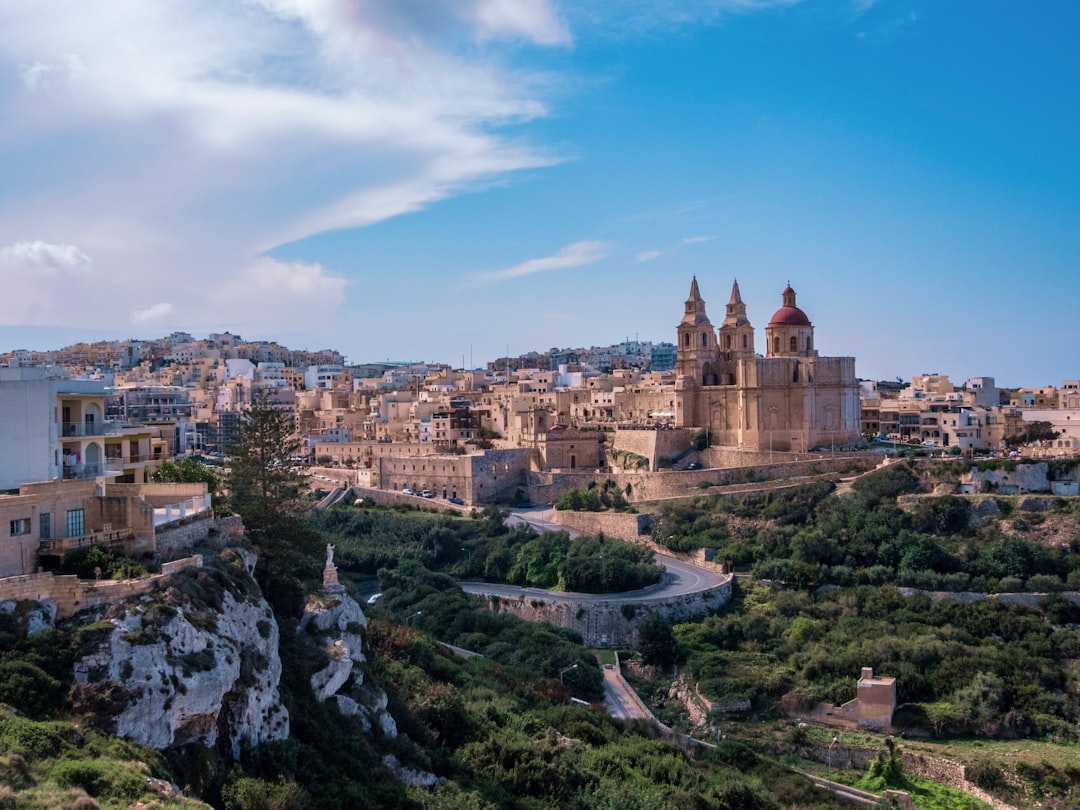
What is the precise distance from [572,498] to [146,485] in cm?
3219

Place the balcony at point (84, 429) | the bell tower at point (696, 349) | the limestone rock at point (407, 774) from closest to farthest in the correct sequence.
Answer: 1. the limestone rock at point (407, 774)
2. the balcony at point (84, 429)
3. the bell tower at point (696, 349)

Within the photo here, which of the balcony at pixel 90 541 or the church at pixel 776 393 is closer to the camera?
the balcony at pixel 90 541

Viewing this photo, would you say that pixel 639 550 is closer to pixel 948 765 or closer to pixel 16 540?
pixel 948 765

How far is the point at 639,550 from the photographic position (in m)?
43.1

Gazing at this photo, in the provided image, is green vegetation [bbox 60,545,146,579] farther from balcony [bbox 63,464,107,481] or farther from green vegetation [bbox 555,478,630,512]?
green vegetation [bbox 555,478,630,512]

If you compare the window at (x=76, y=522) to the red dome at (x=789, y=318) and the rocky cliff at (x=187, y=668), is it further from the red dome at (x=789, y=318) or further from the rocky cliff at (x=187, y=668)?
the red dome at (x=789, y=318)

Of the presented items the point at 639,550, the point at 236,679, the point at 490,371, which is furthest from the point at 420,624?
the point at 490,371

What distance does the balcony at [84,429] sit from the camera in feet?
67.1

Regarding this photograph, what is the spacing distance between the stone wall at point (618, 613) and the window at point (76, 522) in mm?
22971

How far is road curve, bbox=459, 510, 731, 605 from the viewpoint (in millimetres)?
39000

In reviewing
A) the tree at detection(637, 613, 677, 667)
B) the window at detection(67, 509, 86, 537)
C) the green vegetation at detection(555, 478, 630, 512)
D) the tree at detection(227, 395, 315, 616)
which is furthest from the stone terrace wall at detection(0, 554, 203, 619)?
the green vegetation at detection(555, 478, 630, 512)

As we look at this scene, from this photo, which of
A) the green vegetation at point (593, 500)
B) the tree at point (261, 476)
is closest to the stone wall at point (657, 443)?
the green vegetation at point (593, 500)

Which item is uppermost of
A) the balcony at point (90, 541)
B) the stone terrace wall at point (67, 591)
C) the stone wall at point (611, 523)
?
the balcony at point (90, 541)

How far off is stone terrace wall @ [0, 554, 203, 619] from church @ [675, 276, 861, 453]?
38733 millimetres
